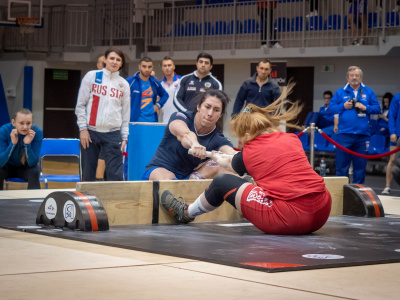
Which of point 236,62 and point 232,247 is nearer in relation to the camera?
point 232,247

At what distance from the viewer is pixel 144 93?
10211 mm

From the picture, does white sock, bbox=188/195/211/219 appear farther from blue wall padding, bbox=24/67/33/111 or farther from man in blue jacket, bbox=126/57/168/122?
blue wall padding, bbox=24/67/33/111

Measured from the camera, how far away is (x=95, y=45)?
21781 millimetres

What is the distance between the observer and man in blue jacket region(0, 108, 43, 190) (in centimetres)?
804

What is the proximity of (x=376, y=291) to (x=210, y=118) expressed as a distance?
290 cm

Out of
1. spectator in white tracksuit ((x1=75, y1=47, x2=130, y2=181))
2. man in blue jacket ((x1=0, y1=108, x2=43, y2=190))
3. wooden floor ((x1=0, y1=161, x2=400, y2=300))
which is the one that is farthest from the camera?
man in blue jacket ((x1=0, y1=108, x2=43, y2=190))

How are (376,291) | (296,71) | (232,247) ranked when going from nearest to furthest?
1. (376,291)
2. (232,247)
3. (296,71)

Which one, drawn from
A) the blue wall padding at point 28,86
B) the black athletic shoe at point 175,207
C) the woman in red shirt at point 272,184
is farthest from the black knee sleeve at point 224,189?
the blue wall padding at point 28,86

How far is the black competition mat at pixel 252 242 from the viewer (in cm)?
386

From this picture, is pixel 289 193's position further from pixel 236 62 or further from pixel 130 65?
pixel 130 65

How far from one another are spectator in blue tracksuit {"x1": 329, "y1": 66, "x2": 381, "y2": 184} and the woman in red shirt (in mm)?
4727

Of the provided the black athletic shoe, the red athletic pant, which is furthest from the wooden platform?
the red athletic pant

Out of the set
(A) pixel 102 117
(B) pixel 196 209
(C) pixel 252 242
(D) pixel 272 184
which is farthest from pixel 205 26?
(C) pixel 252 242

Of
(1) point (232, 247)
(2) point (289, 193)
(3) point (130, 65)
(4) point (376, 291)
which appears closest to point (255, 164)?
(2) point (289, 193)
